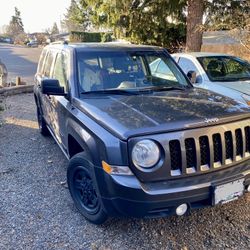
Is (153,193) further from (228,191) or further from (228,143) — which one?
(228,143)

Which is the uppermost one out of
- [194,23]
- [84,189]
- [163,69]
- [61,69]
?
[194,23]

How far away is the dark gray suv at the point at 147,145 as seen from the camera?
2.55 m

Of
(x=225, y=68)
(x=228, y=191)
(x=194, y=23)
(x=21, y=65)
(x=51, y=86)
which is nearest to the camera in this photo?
(x=228, y=191)

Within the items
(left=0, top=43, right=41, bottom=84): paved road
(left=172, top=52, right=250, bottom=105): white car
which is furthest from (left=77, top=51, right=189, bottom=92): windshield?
(left=0, top=43, right=41, bottom=84): paved road

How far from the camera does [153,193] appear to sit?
2.52 m

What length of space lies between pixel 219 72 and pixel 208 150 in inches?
185

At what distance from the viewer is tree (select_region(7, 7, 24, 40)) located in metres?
86.8

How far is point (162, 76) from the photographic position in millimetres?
4281

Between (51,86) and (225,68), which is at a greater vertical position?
(51,86)

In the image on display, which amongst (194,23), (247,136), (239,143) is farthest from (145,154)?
(194,23)

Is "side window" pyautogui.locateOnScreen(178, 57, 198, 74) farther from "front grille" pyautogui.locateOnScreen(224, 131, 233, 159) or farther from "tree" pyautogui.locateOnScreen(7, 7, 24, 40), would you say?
"tree" pyautogui.locateOnScreen(7, 7, 24, 40)

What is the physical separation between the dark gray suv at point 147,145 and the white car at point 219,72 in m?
2.64

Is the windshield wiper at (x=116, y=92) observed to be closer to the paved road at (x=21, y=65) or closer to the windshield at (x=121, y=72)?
the windshield at (x=121, y=72)

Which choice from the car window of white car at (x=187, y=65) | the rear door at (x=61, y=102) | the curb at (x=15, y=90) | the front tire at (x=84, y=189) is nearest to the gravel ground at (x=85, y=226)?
the front tire at (x=84, y=189)
